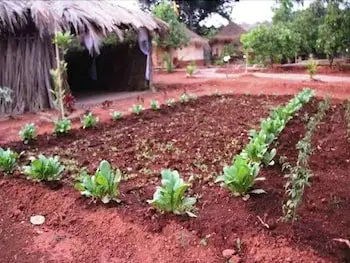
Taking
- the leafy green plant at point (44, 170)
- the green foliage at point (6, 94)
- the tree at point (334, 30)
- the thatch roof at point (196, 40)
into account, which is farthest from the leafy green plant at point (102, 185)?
the thatch roof at point (196, 40)

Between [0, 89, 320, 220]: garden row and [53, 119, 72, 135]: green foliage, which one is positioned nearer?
[0, 89, 320, 220]: garden row

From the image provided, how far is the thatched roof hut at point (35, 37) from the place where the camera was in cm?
967

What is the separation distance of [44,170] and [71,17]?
274 inches

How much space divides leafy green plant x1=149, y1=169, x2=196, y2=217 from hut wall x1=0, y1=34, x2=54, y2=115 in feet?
24.1

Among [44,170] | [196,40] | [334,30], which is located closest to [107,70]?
[334,30]

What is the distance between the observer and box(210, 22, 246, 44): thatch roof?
31.9 metres

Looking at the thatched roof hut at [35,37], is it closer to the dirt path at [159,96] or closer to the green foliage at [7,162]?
the dirt path at [159,96]

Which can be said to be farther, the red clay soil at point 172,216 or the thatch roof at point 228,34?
the thatch roof at point 228,34

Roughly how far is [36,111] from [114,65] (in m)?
5.41

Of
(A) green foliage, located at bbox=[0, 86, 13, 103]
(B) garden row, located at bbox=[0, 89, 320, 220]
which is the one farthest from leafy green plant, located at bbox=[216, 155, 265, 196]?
(A) green foliage, located at bbox=[0, 86, 13, 103]

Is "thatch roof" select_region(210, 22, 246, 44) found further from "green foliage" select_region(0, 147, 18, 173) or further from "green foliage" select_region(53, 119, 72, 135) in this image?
"green foliage" select_region(0, 147, 18, 173)

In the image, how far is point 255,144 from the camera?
4.45 metres

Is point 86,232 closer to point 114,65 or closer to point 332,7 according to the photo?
point 114,65

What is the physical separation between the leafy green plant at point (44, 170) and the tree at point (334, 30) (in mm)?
14126
